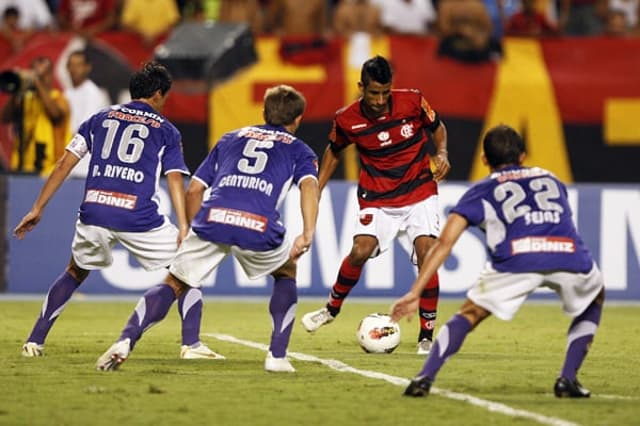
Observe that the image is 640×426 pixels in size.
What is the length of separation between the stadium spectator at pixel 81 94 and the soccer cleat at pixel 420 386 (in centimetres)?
1015

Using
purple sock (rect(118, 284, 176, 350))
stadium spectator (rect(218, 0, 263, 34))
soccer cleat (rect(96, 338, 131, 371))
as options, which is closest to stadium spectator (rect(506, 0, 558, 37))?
stadium spectator (rect(218, 0, 263, 34))

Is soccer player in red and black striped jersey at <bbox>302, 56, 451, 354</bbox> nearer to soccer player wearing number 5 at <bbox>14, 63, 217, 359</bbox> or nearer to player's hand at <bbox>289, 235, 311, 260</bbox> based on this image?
soccer player wearing number 5 at <bbox>14, 63, 217, 359</bbox>

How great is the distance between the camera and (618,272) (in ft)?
55.4

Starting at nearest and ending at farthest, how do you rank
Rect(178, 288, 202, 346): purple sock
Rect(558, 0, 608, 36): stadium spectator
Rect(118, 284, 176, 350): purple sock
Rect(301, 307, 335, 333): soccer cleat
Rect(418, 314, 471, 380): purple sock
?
Rect(418, 314, 471, 380): purple sock → Rect(118, 284, 176, 350): purple sock → Rect(178, 288, 202, 346): purple sock → Rect(301, 307, 335, 333): soccer cleat → Rect(558, 0, 608, 36): stadium spectator

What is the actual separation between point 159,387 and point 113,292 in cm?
852

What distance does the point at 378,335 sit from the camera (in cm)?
1047

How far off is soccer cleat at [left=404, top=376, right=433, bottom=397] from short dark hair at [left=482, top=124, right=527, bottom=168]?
124cm

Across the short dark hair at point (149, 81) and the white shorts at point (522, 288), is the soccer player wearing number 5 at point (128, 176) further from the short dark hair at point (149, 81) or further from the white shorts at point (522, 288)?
the white shorts at point (522, 288)

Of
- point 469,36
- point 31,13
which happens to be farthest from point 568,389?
point 31,13

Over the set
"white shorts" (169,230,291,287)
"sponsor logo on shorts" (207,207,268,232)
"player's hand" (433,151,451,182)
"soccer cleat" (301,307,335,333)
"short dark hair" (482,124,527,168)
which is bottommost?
"soccer cleat" (301,307,335,333)

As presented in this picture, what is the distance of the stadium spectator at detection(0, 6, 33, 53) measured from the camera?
63.7 feet

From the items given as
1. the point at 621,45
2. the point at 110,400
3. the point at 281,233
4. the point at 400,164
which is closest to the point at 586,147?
the point at 621,45

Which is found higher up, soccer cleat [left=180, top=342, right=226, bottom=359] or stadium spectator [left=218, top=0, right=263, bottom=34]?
stadium spectator [left=218, top=0, right=263, bottom=34]

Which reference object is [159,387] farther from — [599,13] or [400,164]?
[599,13]
